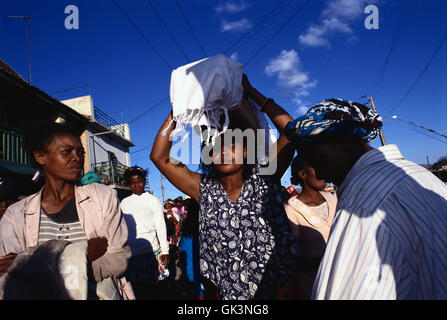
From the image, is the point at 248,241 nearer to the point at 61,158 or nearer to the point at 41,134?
the point at 61,158

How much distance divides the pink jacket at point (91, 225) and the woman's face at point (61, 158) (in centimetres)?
14

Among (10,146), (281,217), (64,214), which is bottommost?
(281,217)

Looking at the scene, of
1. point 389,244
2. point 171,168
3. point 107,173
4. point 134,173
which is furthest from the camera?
point 107,173

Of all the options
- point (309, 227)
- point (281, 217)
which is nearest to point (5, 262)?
point (281, 217)

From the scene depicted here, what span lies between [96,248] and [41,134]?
37.8 inches

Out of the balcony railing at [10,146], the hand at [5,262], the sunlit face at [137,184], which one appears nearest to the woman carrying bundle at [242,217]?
the hand at [5,262]

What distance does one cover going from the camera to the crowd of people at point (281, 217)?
0.79 meters

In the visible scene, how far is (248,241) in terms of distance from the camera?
5.24 ft

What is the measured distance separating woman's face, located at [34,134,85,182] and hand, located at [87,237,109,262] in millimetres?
521

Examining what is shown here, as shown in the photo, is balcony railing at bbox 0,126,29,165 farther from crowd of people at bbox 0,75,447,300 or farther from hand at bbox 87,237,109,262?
hand at bbox 87,237,109,262

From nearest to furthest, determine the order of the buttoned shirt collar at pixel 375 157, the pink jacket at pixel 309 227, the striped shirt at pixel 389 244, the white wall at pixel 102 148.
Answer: the striped shirt at pixel 389 244, the buttoned shirt collar at pixel 375 157, the pink jacket at pixel 309 227, the white wall at pixel 102 148

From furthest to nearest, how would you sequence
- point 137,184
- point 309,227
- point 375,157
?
1. point 137,184
2. point 309,227
3. point 375,157

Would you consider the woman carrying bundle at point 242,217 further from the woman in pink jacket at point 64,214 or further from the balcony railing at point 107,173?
the balcony railing at point 107,173
